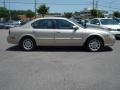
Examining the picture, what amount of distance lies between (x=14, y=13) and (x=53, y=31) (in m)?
84.3

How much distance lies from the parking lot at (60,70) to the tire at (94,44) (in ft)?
1.23

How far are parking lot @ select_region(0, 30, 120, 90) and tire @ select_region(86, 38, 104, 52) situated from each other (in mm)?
375

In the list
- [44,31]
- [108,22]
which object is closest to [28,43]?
[44,31]

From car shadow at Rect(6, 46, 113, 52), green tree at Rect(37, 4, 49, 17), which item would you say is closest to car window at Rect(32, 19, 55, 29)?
car shadow at Rect(6, 46, 113, 52)

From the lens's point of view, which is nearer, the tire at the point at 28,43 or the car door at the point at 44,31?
the car door at the point at 44,31

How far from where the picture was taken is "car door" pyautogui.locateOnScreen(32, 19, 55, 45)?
12.4m

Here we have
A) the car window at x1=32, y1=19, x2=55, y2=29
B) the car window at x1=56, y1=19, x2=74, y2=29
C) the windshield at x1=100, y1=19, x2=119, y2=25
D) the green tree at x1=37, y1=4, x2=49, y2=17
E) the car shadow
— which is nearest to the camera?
the car window at x1=56, y1=19, x2=74, y2=29

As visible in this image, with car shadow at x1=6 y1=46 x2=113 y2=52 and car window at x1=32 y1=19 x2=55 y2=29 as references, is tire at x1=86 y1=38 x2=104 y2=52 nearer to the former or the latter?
car shadow at x1=6 y1=46 x2=113 y2=52

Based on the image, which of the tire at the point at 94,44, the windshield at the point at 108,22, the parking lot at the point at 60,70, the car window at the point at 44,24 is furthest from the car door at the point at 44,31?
the windshield at the point at 108,22

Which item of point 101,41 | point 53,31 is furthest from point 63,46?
point 101,41

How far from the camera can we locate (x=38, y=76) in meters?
7.66

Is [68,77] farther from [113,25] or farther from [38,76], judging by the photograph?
[113,25]

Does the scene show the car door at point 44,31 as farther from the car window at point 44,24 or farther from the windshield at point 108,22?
the windshield at point 108,22

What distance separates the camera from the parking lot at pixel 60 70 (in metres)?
6.71
